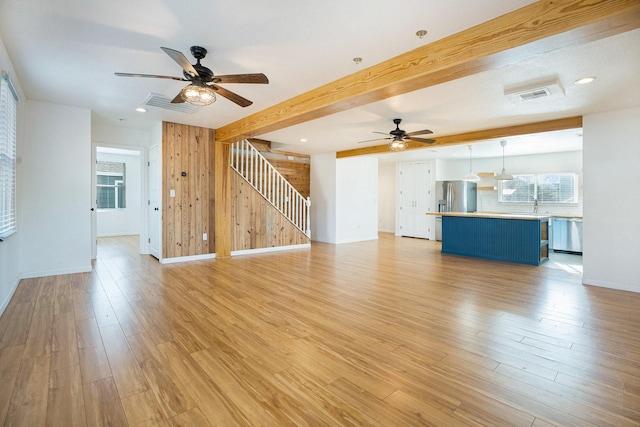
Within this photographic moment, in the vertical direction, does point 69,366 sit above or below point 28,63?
below

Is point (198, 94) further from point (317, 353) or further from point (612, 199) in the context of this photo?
point (612, 199)

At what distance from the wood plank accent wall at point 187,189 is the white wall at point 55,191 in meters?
1.20

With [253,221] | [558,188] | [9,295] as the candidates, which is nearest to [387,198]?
[558,188]

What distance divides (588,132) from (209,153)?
662cm

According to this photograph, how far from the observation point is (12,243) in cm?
388

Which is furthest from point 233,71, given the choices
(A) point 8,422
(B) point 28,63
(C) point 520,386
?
(C) point 520,386

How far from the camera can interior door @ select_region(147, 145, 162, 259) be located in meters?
5.85

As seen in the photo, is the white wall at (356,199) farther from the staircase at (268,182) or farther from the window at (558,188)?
the window at (558,188)

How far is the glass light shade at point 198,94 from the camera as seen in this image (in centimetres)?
307

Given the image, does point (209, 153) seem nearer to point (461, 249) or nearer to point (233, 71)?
point (233, 71)

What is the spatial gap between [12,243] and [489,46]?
5.82 metres

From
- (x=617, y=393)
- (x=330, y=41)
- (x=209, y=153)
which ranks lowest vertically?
(x=617, y=393)

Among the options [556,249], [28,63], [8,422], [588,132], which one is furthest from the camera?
[556,249]

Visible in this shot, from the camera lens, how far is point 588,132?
4.55 meters
